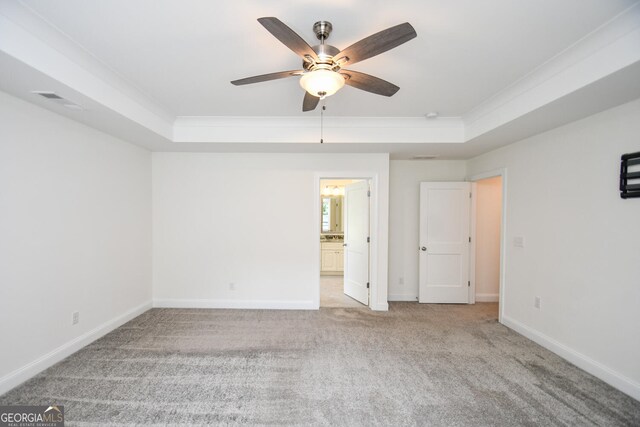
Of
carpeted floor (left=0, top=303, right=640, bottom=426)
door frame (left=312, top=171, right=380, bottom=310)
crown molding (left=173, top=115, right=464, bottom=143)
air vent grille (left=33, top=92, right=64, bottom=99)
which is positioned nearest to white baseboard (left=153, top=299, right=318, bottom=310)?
door frame (left=312, top=171, right=380, bottom=310)

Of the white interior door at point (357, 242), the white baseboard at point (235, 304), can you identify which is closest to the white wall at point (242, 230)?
the white baseboard at point (235, 304)

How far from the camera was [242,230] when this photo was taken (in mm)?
4062

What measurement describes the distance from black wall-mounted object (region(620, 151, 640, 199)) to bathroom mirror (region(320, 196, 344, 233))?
520cm

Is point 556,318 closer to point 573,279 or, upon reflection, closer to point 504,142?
point 573,279

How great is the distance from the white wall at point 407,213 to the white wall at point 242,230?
588 mm

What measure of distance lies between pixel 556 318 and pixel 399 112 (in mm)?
2807

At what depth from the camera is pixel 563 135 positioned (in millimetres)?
2740

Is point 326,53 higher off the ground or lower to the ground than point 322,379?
higher

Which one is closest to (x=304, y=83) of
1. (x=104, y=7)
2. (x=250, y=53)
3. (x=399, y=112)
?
(x=250, y=53)

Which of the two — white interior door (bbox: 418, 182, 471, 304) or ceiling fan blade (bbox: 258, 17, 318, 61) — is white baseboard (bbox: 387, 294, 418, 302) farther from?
ceiling fan blade (bbox: 258, 17, 318, 61)

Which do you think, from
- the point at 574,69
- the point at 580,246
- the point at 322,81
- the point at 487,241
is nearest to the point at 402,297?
the point at 487,241

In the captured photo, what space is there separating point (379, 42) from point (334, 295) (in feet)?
13.5

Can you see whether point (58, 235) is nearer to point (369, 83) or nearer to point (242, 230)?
point (242, 230)

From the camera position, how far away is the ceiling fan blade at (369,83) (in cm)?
176
